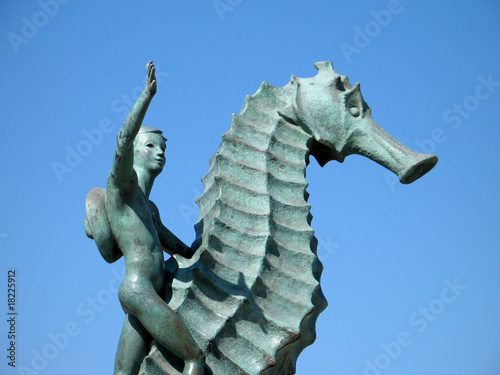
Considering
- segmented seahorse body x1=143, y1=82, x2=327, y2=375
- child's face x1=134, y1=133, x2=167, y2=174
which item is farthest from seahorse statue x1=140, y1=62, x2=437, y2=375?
child's face x1=134, y1=133, x2=167, y2=174

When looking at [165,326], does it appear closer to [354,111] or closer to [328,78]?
[354,111]

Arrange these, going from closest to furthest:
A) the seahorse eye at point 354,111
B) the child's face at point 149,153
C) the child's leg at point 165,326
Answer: the child's leg at point 165,326, the child's face at point 149,153, the seahorse eye at point 354,111

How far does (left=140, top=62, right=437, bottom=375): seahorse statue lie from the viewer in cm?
540

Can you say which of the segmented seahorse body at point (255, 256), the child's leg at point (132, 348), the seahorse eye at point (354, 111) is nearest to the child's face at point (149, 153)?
the segmented seahorse body at point (255, 256)

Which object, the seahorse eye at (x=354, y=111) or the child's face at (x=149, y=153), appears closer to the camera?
the child's face at (x=149, y=153)

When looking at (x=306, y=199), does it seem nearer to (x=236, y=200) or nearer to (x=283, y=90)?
(x=236, y=200)

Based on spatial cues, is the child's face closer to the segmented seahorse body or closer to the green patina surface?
the green patina surface

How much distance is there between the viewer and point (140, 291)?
5238 mm

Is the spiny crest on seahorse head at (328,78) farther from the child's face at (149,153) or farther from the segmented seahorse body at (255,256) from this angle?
the child's face at (149,153)

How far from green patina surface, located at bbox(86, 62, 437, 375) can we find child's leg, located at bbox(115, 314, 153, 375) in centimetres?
11

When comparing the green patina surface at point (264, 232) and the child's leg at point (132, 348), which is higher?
the green patina surface at point (264, 232)

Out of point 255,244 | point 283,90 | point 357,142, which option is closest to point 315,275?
point 255,244

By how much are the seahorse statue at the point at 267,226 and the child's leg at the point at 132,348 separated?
0.43ft

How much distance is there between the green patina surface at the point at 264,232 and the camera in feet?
17.6
